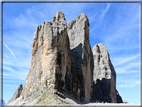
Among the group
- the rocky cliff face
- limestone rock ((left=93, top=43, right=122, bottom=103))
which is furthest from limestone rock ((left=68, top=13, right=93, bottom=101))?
limestone rock ((left=93, top=43, right=122, bottom=103))

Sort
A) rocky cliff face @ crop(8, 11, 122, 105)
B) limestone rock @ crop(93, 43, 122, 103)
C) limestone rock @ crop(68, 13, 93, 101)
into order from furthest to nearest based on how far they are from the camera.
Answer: limestone rock @ crop(93, 43, 122, 103) → limestone rock @ crop(68, 13, 93, 101) → rocky cliff face @ crop(8, 11, 122, 105)

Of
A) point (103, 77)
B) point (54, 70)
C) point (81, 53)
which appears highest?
point (81, 53)

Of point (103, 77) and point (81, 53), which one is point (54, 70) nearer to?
point (81, 53)

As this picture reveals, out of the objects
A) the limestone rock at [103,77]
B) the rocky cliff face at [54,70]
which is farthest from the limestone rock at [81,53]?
the limestone rock at [103,77]

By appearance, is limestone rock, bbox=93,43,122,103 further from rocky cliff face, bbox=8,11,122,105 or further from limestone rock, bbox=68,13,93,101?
rocky cliff face, bbox=8,11,122,105

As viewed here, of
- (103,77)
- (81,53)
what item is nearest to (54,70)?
(81,53)

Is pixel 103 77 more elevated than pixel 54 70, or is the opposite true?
pixel 54 70

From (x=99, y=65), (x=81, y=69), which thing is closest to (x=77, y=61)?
(x=81, y=69)

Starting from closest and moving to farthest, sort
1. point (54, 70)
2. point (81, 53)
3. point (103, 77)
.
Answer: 1. point (54, 70)
2. point (81, 53)
3. point (103, 77)

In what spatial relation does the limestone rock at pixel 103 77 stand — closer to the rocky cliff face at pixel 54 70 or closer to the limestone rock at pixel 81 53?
the limestone rock at pixel 81 53

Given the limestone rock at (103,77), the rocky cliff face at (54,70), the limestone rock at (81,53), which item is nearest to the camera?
the rocky cliff face at (54,70)

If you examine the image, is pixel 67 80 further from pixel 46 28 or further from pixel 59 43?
pixel 46 28
